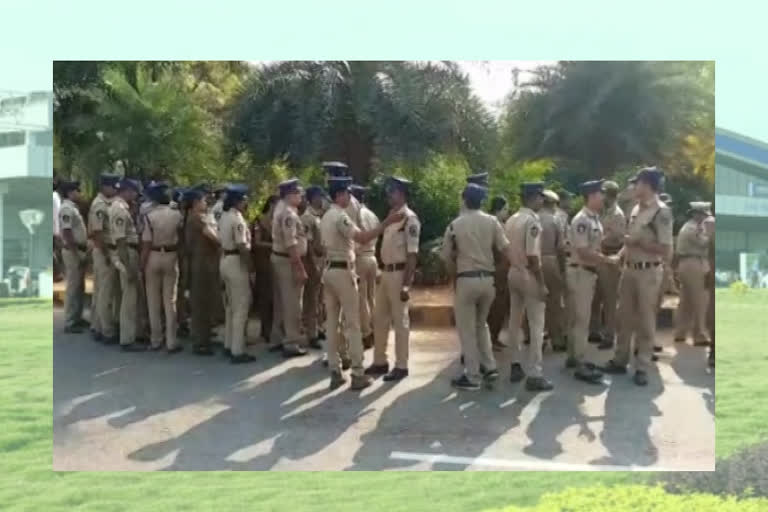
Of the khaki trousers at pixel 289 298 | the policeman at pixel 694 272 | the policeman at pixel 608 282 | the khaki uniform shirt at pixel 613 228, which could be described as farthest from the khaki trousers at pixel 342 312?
the policeman at pixel 694 272

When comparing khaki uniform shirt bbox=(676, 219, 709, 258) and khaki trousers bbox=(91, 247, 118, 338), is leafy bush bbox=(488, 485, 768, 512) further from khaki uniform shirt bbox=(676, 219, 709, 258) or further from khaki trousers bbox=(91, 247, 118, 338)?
khaki trousers bbox=(91, 247, 118, 338)

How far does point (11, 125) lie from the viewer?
6.57 meters

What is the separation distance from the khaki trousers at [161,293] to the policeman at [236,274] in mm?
A: 336

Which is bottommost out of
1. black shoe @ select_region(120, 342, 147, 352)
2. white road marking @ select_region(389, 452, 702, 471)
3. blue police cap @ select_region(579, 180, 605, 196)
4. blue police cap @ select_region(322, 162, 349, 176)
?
white road marking @ select_region(389, 452, 702, 471)

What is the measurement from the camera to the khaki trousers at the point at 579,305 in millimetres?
6402

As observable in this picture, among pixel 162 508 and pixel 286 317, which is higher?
pixel 286 317

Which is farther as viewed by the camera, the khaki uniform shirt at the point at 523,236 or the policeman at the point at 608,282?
the policeman at the point at 608,282

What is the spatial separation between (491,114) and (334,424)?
212cm

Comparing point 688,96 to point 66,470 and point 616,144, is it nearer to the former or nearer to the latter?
point 616,144

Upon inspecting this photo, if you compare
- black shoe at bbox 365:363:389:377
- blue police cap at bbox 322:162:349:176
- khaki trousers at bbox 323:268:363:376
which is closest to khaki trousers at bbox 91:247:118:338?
khaki trousers at bbox 323:268:363:376

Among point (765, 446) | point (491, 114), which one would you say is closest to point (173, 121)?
point (491, 114)

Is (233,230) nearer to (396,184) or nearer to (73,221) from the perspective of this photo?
(73,221)

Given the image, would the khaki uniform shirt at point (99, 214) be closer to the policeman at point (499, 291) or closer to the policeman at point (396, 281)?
the policeman at point (396, 281)

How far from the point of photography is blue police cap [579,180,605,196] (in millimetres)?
6285
